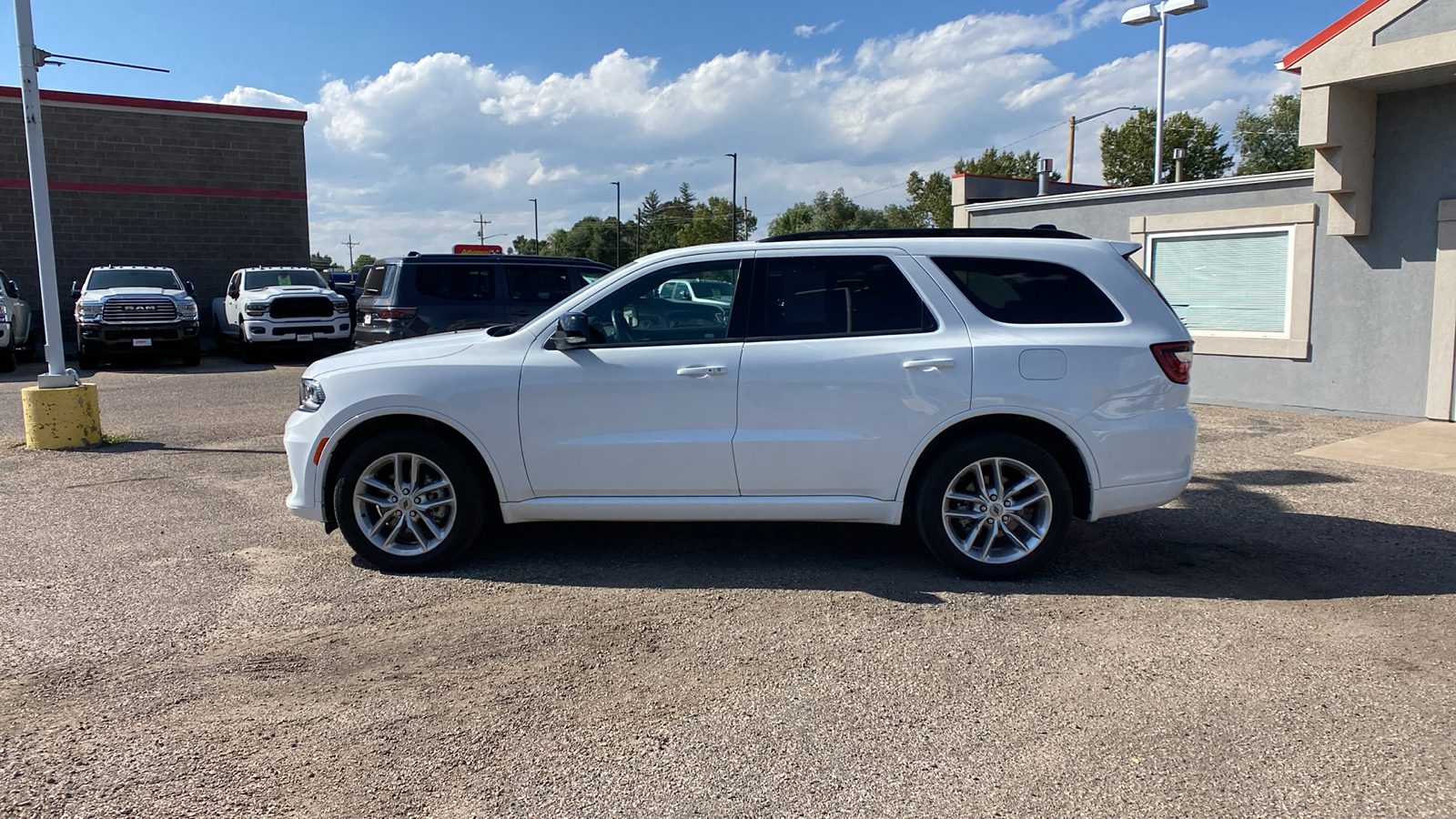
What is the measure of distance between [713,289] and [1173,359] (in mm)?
2429

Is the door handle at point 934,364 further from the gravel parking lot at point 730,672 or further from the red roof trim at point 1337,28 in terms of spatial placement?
the red roof trim at point 1337,28

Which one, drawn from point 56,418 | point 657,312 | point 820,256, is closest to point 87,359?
point 56,418

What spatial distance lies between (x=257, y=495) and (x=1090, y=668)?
6218mm

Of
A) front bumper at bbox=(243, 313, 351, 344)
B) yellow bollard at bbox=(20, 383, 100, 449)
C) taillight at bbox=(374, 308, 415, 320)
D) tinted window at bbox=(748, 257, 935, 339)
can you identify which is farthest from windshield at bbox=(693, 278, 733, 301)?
front bumper at bbox=(243, 313, 351, 344)

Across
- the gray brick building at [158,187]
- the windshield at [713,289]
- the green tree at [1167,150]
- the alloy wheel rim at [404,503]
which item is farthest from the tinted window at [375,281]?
the green tree at [1167,150]

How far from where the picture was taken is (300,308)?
1983cm

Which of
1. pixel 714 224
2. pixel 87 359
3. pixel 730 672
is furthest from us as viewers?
pixel 714 224

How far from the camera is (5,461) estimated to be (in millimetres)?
9125

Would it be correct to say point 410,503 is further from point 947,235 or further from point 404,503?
point 947,235

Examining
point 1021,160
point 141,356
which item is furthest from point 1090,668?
point 1021,160

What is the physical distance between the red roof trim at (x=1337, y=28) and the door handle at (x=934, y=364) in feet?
26.4

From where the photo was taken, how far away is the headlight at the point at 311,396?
218 inches

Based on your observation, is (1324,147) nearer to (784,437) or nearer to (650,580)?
(784,437)

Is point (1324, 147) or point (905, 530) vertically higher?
point (1324, 147)
